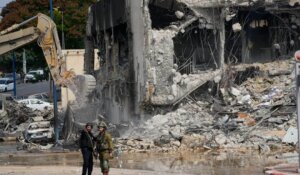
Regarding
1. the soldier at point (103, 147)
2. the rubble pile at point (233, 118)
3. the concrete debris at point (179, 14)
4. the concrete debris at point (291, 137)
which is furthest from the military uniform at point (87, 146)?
the concrete debris at point (179, 14)

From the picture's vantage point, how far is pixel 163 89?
33094 millimetres

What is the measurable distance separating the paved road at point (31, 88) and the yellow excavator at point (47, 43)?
131 feet

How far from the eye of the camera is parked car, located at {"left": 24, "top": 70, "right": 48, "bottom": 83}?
83.7m

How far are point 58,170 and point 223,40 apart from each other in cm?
1581

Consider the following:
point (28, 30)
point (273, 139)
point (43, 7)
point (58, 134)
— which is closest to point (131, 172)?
point (273, 139)

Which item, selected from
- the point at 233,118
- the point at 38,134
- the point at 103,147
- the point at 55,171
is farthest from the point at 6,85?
the point at 103,147

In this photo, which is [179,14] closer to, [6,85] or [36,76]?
[6,85]

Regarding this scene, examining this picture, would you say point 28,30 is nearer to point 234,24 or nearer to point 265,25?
point 234,24

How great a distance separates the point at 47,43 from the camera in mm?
30625

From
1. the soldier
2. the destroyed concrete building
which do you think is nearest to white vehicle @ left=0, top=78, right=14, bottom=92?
the destroyed concrete building

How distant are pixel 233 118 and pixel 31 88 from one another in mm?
49477

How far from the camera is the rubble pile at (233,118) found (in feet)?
93.8

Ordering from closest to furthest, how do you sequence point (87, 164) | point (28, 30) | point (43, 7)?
point (87, 164) < point (28, 30) < point (43, 7)

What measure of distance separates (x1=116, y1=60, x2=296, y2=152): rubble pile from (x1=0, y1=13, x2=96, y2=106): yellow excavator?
3322 mm
